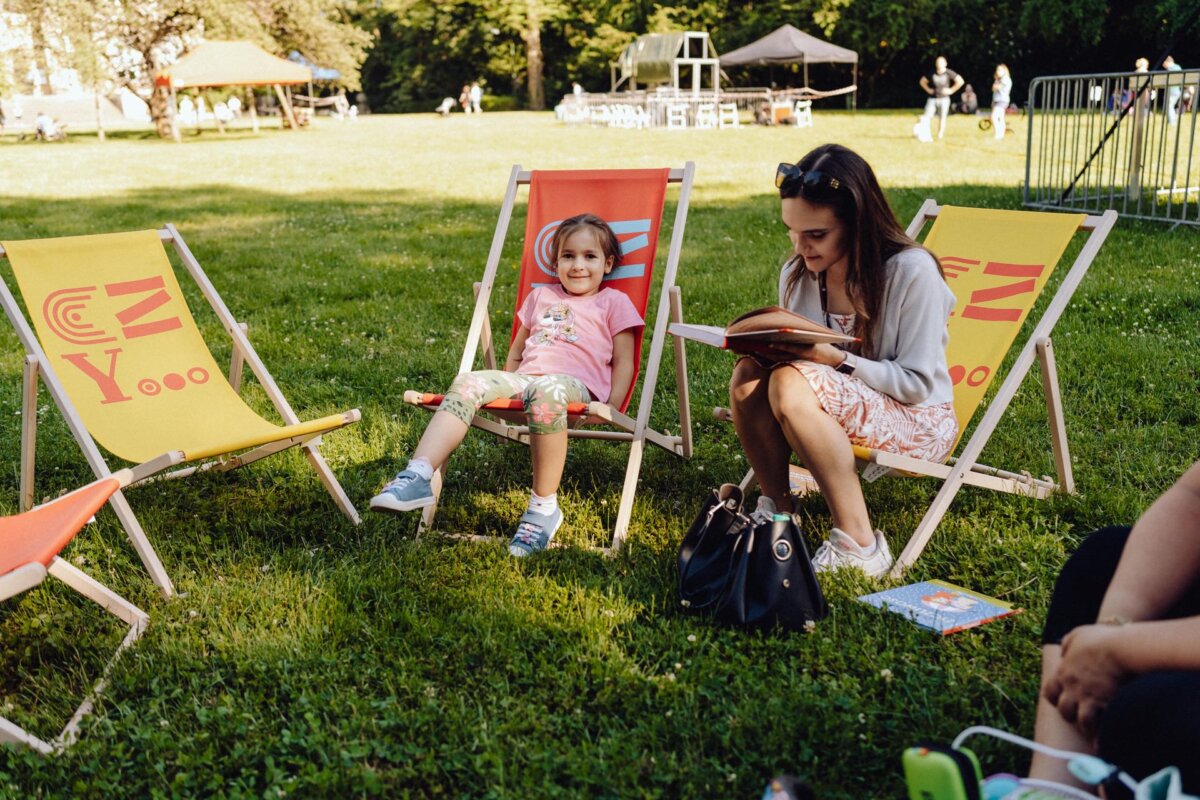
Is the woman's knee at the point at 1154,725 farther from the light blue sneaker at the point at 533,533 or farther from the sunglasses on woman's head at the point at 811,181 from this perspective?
the light blue sneaker at the point at 533,533

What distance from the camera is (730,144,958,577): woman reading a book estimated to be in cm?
297

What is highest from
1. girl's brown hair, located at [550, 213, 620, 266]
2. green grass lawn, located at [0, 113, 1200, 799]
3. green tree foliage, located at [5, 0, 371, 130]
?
green tree foliage, located at [5, 0, 371, 130]

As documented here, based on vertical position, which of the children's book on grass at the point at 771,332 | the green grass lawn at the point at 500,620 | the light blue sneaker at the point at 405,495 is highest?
the children's book on grass at the point at 771,332

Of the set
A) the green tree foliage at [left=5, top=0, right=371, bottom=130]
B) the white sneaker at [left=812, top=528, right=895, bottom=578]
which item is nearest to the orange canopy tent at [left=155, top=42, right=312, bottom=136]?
the green tree foliage at [left=5, top=0, right=371, bottom=130]

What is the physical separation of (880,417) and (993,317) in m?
0.82

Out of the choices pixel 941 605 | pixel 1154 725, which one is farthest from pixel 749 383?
pixel 1154 725

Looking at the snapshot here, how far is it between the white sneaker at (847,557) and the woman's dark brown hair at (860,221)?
0.58 meters

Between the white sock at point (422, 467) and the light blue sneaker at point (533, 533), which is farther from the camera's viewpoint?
the light blue sneaker at point (533, 533)

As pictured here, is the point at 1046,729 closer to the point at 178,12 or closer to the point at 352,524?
the point at 352,524

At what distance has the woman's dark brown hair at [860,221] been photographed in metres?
2.98

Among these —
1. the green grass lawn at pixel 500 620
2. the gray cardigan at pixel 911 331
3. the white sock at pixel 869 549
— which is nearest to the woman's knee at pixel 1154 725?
the green grass lawn at pixel 500 620

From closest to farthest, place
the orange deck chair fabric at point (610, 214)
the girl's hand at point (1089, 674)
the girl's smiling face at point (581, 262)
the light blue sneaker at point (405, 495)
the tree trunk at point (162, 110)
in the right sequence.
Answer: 1. the girl's hand at point (1089, 674)
2. the light blue sneaker at point (405, 495)
3. the girl's smiling face at point (581, 262)
4. the orange deck chair fabric at point (610, 214)
5. the tree trunk at point (162, 110)

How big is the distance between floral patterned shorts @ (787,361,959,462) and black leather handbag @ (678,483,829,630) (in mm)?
428

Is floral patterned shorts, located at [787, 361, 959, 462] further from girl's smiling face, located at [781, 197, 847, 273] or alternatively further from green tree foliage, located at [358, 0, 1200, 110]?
Answer: green tree foliage, located at [358, 0, 1200, 110]
